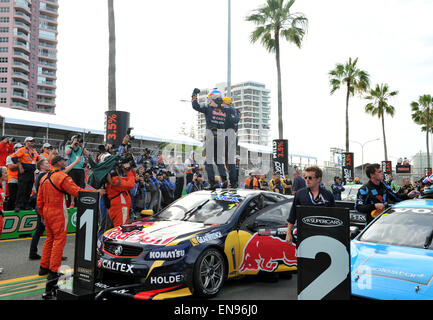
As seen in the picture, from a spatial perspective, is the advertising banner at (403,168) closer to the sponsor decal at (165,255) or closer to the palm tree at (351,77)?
the palm tree at (351,77)

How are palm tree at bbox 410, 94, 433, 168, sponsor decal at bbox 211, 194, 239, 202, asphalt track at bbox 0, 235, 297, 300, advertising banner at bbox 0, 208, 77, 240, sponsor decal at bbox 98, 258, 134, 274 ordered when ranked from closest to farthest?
sponsor decal at bbox 98, 258, 134, 274
asphalt track at bbox 0, 235, 297, 300
sponsor decal at bbox 211, 194, 239, 202
advertising banner at bbox 0, 208, 77, 240
palm tree at bbox 410, 94, 433, 168

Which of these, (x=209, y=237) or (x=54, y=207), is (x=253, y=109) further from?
(x=209, y=237)

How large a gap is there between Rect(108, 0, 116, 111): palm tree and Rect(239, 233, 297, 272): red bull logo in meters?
7.59

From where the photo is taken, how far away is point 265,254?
5.48m

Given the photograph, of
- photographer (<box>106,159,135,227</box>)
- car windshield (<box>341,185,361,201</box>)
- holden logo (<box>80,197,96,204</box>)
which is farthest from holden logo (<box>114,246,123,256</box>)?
car windshield (<box>341,185,361,201</box>)

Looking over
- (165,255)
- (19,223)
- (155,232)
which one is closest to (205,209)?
(155,232)

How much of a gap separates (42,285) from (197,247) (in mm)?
2458

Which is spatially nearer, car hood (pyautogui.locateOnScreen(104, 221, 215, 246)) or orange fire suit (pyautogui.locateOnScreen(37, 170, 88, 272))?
car hood (pyautogui.locateOnScreen(104, 221, 215, 246))

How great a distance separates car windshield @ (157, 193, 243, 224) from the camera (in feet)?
18.1

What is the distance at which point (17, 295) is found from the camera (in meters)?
4.88

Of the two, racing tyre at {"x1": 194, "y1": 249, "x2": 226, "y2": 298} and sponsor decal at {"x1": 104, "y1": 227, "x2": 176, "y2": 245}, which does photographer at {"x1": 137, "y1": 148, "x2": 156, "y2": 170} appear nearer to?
sponsor decal at {"x1": 104, "y1": 227, "x2": 176, "y2": 245}

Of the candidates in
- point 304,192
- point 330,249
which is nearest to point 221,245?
point 304,192

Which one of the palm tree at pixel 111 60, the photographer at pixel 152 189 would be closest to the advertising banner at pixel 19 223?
the photographer at pixel 152 189

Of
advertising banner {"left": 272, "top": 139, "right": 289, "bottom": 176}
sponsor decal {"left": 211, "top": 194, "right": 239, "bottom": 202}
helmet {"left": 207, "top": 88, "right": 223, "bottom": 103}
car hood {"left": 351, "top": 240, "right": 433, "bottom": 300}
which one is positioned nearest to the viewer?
car hood {"left": 351, "top": 240, "right": 433, "bottom": 300}
